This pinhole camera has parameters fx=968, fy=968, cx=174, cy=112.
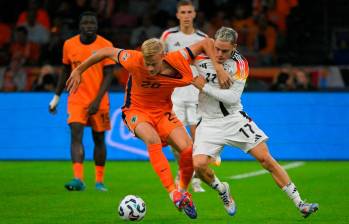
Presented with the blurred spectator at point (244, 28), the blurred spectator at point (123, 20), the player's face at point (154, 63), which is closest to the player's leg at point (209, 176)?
the player's face at point (154, 63)

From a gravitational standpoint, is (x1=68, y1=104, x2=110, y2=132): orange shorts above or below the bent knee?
below

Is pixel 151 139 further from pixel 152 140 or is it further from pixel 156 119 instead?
pixel 156 119

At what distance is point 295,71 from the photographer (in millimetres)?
17078

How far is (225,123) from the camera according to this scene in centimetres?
944

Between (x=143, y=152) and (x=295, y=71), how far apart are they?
3074 millimetres

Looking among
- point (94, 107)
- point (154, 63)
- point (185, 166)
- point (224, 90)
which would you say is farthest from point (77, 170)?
point (224, 90)

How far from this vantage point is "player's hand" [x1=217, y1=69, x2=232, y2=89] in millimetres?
9195

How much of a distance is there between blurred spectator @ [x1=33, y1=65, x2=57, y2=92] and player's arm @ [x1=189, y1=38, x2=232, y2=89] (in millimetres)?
7461

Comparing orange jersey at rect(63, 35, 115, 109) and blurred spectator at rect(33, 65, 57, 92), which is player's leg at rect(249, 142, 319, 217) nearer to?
orange jersey at rect(63, 35, 115, 109)

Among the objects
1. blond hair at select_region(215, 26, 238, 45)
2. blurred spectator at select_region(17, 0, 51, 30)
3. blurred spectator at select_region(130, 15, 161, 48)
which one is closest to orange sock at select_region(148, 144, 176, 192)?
blond hair at select_region(215, 26, 238, 45)

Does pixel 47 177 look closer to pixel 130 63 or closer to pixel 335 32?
pixel 130 63

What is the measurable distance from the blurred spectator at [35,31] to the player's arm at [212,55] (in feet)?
34.1

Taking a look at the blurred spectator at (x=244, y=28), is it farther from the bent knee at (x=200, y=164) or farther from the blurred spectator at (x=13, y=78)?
the bent knee at (x=200, y=164)

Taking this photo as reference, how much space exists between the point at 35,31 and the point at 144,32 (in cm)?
225
